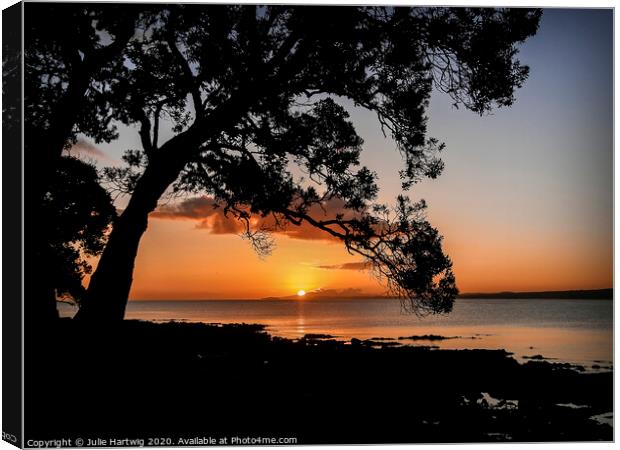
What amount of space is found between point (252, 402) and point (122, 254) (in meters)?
1.96

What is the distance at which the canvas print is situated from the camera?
5777 mm

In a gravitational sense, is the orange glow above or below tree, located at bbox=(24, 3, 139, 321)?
below

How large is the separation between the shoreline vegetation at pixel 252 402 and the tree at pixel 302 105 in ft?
2.48

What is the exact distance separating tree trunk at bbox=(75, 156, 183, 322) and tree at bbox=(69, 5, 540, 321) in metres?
0.01

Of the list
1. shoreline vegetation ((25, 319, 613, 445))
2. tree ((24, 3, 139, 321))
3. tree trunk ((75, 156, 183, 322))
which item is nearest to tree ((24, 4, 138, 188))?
tree ((24, 3, 139, 321))

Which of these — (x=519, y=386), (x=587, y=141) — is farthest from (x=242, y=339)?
(x=587, y=141)

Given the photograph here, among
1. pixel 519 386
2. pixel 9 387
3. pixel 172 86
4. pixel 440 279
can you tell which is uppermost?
pixel 172 86

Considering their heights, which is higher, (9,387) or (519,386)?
(9,387)

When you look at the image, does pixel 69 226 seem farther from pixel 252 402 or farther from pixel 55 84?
pixel 252 402

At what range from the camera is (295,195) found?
317 inches

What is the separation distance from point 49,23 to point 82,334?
299cm

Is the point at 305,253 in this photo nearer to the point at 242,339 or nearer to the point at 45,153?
the point at 45,153

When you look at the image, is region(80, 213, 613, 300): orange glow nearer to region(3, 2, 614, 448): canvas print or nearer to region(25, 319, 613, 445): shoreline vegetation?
region(3, 2, 614, 448): canvas print

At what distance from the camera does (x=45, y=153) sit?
655cm
